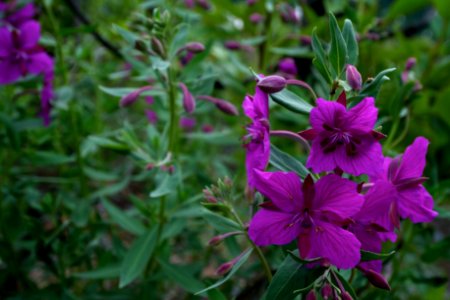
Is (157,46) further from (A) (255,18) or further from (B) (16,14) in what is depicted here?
(A) (255,18)

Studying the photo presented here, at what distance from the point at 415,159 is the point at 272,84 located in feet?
1.21

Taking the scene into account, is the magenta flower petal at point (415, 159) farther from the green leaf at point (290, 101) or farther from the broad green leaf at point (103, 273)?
the broad green leaf at point (103, 273)

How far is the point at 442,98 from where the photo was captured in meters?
2.21

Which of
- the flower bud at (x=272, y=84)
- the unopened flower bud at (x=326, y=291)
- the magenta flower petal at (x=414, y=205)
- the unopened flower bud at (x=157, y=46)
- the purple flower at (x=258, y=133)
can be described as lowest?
the unopened flower bud at (x=326, y=291)

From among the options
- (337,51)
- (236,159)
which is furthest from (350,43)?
(236,159)

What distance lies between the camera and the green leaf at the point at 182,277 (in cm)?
168

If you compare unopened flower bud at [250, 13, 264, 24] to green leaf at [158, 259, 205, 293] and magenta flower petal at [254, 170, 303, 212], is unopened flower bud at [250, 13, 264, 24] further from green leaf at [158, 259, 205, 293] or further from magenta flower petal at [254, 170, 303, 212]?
magenta flower petal at [254, 170, 303, 212]

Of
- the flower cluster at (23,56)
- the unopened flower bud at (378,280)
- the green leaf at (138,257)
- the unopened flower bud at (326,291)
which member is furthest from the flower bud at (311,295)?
the flower cluster at (23,56)

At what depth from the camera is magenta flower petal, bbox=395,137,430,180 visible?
3.41ft

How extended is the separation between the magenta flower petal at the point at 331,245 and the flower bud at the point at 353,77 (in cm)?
31

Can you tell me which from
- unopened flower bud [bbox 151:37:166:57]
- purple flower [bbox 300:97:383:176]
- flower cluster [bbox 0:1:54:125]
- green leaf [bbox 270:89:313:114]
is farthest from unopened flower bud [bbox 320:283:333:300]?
flower cluster [bbox 0:1:54:125]

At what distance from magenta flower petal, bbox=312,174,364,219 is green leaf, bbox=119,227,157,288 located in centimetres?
85

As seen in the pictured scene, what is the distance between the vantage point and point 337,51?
106 centimetres

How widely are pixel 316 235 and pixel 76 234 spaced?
3.62 ft
